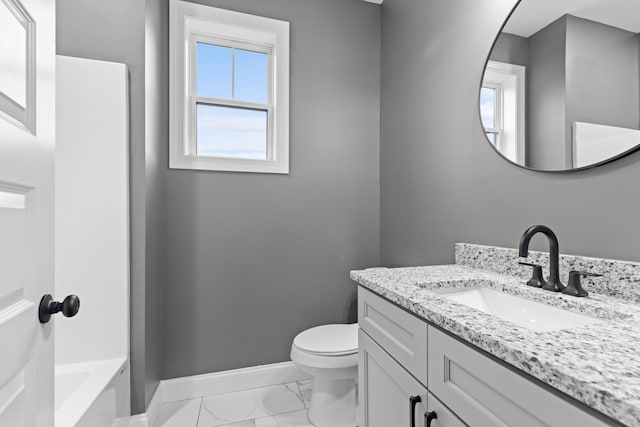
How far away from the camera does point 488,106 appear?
146 centimetres

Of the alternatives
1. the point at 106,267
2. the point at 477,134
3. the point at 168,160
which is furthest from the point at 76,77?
the point at 477,134

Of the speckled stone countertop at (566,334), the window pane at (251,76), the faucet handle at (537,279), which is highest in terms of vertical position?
the window pane at (251,76)

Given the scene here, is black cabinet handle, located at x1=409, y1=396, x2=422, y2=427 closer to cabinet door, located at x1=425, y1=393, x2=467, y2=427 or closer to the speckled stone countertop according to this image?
cabinet door, located at x1=425, y1=393, x2=467, y2=427

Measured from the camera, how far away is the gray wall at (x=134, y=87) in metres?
1.54

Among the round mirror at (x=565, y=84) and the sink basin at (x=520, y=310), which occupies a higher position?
the round mirror at (x=565, y=84)

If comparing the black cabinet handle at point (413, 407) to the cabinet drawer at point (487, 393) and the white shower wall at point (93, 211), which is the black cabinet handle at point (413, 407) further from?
the white shower wall at point (93, 211)

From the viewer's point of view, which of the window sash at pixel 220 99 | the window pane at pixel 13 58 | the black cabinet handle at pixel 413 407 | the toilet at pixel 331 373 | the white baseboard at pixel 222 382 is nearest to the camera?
the window pane at pixel 13 58

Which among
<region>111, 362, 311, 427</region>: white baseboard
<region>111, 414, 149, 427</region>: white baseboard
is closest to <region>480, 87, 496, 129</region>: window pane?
<region>111, 362, 311, 427</region>: white baseboard

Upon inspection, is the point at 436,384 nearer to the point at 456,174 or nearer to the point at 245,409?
the point at 456,174

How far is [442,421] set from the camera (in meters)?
0.76

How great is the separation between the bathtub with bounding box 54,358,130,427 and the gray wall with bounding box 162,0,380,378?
0.46 m

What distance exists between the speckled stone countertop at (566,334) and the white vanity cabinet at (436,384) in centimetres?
3

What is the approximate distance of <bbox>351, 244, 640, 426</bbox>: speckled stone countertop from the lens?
1.45 ft

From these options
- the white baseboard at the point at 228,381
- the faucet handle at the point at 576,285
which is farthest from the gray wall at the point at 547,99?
the white baseboard at the point at 228,381
